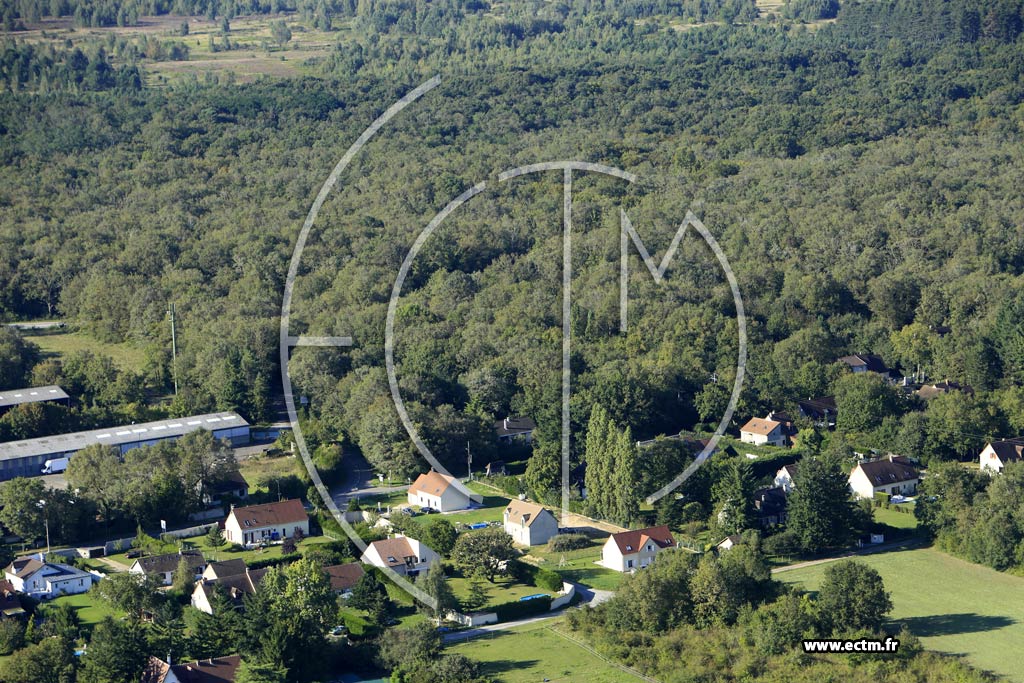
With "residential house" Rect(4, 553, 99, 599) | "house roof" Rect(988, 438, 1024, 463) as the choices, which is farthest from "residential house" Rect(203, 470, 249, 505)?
"house roof" Rect(988, 438, 1024, 463)

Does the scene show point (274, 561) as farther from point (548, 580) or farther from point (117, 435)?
point (117, 435)

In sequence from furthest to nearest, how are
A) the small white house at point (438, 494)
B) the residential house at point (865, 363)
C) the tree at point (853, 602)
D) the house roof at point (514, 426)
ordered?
1. the residential house at point (865, 363)
2. the house roof at point (514, 426)
3. the small white house at point (438, 494)
4. the tree at point (853, 602)

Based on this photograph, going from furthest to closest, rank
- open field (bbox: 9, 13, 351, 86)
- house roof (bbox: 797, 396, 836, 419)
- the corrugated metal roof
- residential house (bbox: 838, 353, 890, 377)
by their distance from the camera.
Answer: open field (bbox: 9, 13, 351, 86) → residential house (bbox: 838, 353, 890, 377) → house roof (bbox: 797, 396, 836, 419) → the corrugated metal roof

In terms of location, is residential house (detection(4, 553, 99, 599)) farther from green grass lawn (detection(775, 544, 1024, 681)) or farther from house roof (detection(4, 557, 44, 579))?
green grass lawn (detection(775, 544, 1024, 681))

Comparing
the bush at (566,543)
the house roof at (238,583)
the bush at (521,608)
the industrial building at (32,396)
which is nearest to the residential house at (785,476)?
the bush at (566,543)

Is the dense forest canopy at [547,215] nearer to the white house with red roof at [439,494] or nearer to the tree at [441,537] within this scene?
the white house with red roof at [439,494]

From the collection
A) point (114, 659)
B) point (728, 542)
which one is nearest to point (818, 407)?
point (728, 542)
